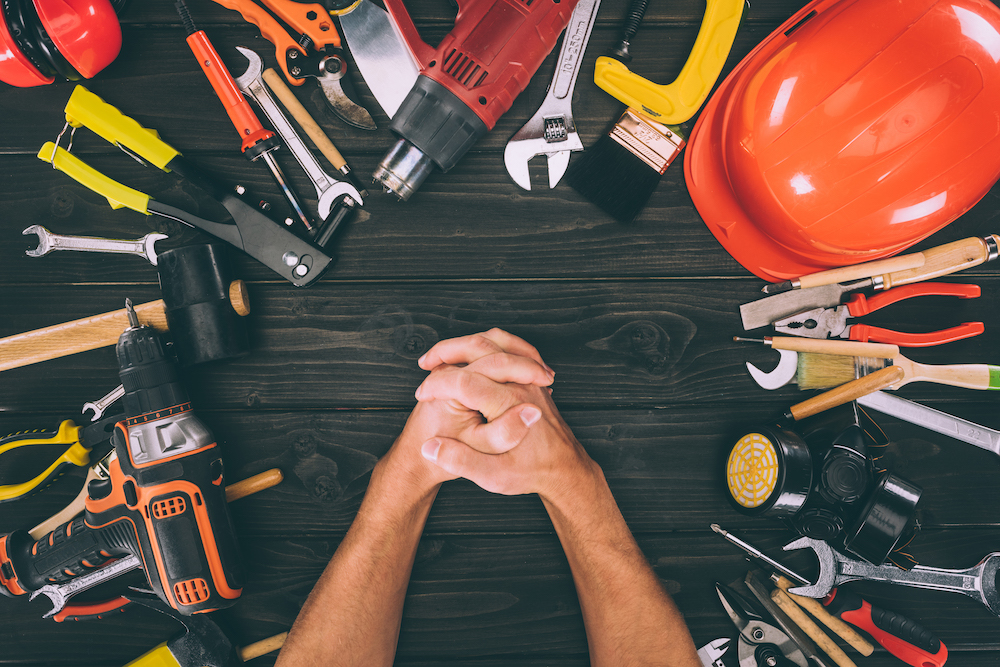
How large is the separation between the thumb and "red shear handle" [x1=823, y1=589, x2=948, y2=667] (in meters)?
0.84

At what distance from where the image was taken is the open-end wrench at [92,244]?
1.03m

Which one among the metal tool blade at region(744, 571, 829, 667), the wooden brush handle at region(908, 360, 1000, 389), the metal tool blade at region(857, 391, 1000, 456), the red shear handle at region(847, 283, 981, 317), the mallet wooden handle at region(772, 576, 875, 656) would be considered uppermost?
the red shear handle at region(847, 283, 981, 317)

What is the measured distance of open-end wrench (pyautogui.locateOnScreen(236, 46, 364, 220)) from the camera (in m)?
1.03

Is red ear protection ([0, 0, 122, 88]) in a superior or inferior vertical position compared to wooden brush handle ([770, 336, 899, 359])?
inferior

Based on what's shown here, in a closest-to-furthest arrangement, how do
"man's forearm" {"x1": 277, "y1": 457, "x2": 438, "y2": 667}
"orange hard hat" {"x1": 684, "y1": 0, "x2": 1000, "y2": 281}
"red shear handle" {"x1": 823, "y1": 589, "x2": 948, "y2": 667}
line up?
1. "orange hard hat" {"x1": 684, "y1": 0, "x2": 1000, "y2": 281}
2. "man's forearm" {"x1": 277, "y1": 457, "x2": 438, "y2": 667}
3. "red shear handle" {"x1": 823, "y1": 589, "x2": 948, "y2": 667}

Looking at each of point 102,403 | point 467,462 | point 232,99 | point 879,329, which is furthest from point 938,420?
point 102,403

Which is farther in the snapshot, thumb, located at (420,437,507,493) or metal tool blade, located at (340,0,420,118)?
metal tool blade, located at (340,0,420,118)

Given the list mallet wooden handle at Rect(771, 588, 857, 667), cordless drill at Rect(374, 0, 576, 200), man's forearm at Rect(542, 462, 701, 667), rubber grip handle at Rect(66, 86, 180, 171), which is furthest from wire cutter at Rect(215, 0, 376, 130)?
mallet wooden handle at Rect(771, 588, 857, 667)

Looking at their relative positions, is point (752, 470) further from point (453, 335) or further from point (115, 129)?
point (115, 129)

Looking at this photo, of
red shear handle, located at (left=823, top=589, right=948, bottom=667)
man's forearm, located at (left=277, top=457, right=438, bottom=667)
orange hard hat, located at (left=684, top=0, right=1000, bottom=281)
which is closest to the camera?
orange hard hat, located at (left=684, top=0, right=1000, bottom=281)

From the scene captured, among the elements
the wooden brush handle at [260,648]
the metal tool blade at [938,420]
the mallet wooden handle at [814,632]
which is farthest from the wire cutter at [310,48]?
the mallet wooden handle at [814,632]

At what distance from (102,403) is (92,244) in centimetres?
36

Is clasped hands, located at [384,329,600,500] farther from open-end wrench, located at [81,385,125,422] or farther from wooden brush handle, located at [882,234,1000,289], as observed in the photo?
wooden brush handle, located at [882,234,1000,289]

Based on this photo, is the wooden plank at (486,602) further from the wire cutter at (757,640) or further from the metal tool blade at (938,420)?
the metal tool blade at (938,420)
